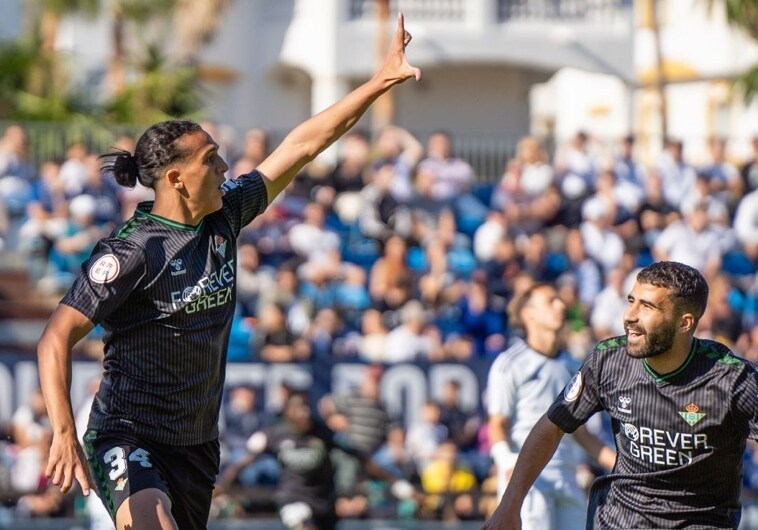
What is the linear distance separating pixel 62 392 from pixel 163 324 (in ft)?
1.93

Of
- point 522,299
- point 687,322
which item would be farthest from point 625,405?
point 522,299

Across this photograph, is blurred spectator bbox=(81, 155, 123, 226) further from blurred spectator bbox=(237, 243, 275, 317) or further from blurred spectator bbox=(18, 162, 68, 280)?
blurred spectator bbox=(237, 243, 275, 317)

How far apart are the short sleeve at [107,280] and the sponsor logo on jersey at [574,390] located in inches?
72.0

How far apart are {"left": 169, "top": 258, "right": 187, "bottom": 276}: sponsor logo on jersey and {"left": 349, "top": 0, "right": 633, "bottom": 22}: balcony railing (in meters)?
21.9

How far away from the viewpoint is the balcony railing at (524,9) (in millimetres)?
27703

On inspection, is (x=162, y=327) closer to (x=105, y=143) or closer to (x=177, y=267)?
(x=177, y=267)

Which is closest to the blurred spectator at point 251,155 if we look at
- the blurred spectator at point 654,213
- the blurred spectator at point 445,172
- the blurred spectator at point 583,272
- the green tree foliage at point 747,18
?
the blurred spectator at point 445,172

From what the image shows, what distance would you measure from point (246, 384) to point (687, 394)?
7089 mm

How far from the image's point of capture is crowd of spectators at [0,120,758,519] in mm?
12688

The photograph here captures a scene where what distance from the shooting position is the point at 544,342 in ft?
29.9

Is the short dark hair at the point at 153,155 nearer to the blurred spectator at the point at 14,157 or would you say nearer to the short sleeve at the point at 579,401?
the short sleeve at the point at 579,401

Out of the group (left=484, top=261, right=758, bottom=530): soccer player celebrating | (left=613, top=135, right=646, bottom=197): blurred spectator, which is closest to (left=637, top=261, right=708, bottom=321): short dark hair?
(left=484, top=261, right=758, bottom=530): soccer player celebrating

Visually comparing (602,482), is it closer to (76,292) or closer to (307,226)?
(76,292)

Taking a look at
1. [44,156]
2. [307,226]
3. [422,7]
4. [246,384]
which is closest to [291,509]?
[246,384]
